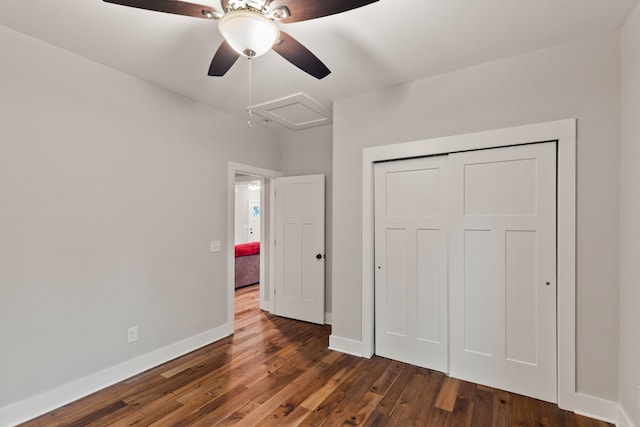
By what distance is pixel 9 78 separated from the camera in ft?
6.77

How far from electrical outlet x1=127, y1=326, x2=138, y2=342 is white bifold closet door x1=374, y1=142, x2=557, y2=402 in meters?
2.25

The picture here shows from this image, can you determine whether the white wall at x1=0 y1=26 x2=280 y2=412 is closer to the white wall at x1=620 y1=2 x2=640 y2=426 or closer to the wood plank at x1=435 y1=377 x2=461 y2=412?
the wood plank at x1=435 y1=377 x2=461 y2=412

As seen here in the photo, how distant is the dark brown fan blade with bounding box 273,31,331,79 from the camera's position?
1.67m

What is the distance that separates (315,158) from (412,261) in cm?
201

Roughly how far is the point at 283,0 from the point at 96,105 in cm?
199

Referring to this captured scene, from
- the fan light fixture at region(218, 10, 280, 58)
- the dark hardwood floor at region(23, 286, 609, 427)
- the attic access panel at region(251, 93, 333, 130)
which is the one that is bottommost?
the dark hardwood floor at region(23, 286, 609, 427)

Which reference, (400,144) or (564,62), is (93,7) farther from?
(564,62)

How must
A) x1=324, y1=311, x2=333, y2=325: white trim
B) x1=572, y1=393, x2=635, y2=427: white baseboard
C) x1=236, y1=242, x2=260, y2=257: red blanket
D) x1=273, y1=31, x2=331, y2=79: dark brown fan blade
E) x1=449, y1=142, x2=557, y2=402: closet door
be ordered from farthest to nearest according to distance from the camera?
x1=236, y1=242, x2=260, y2=257: red blanket, x1=324, y1=311, x2=333, y2=325: white trim, x1=449, y1=142, x2=557, y2=402: closet door, x1=572, y1=393, x2=635, y2=427: white baseboard, x1=273, y1=31, x2=331, y2=79: dark brown fan blade

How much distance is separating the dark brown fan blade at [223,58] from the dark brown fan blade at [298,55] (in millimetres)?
284

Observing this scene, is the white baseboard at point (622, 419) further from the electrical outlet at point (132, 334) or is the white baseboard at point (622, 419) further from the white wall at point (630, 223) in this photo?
the electrical outlet at point (132, 334)

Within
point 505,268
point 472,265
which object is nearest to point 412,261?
point 472,265

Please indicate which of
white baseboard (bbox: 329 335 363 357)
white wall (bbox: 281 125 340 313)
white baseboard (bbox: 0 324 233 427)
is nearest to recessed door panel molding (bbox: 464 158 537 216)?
white baseboard (bbox: 329 335 363 357)

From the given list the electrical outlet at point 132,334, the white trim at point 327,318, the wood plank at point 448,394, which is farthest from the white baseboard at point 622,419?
the electrical outlet at point 132,334

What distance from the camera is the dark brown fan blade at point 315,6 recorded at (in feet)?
4.59
